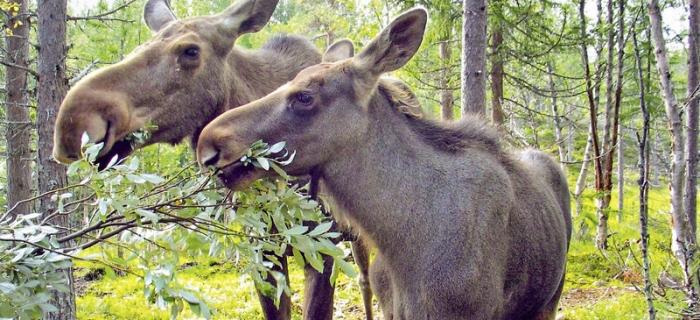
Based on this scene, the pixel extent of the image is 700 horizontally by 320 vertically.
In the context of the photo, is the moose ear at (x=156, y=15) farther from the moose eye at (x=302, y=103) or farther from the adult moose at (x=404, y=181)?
the moose eye at (x=302, y=103)

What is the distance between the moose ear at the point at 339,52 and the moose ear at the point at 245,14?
546 mm

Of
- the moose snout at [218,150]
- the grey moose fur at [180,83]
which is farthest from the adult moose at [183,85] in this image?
the moose snout at [218,150]

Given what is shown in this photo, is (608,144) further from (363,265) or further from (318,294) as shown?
(318,294)

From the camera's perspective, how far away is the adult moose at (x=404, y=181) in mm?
3330

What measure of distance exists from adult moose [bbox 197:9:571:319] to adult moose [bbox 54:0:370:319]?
0.71 meters

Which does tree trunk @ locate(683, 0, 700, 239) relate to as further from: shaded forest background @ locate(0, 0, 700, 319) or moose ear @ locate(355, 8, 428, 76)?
moose ear @ locate(355, 8, 428, 76)

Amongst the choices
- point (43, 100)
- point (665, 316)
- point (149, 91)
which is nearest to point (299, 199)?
point (149, 91)

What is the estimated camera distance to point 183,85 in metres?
3.95

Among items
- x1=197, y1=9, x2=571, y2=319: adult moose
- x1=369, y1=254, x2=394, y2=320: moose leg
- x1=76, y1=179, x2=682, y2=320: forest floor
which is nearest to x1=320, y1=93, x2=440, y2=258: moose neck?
x1=197, y1=9, x2=571, y2=319: adult moose

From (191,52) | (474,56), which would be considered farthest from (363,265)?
(191,52)

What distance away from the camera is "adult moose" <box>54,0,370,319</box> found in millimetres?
3281

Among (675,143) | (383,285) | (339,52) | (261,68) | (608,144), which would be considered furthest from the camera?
(608,144)

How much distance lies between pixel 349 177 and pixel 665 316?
10.0 ft

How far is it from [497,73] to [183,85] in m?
6.84
